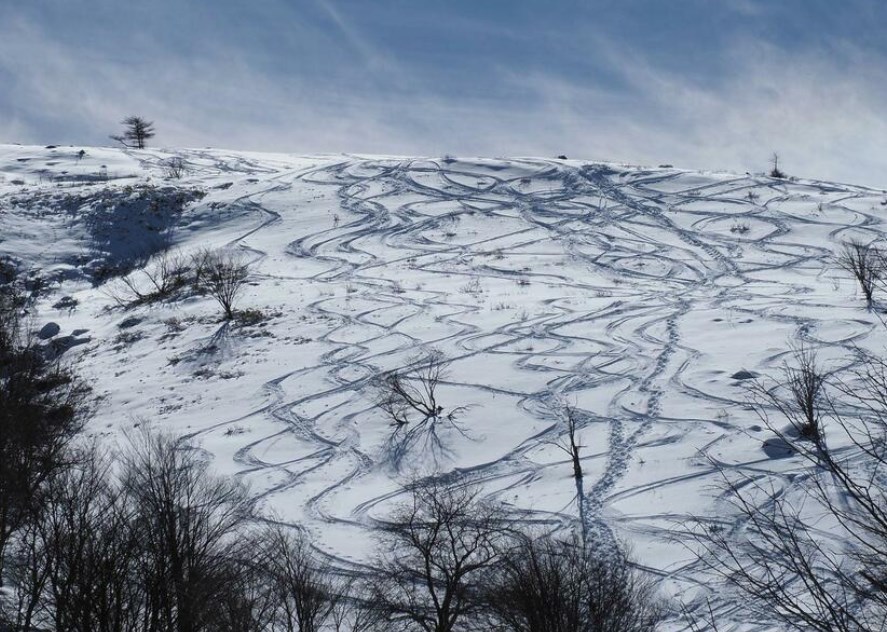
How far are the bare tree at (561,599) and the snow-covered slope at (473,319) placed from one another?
224 centimetres

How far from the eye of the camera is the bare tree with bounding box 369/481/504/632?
14.6m

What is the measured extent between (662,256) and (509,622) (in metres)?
34.7

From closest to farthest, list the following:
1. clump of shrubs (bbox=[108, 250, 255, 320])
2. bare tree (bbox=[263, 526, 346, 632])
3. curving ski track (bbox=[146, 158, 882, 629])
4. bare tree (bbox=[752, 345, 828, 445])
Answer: bare tree (bbox=[263, 526, 346, 632])
bare tree (bbox=[752, 345, 828, 445])
curving ski track (bbox=[146, 158, 882, 629])
clump of shrubs (bbox=[108, 250, 255, 320])

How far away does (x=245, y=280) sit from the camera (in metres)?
43.1

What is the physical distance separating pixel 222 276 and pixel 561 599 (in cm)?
3226

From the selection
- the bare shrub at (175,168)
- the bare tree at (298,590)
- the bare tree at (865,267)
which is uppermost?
the bare shrub at (175,168)

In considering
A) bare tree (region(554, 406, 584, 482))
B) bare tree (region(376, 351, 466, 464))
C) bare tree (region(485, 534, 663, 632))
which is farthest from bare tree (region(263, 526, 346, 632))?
bare tree (region(554, 406, 584, 482))

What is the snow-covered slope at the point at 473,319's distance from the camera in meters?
21.1

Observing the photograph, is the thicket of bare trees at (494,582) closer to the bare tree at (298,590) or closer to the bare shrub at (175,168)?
the bare tree at (298,590)

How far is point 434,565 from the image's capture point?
1612cm

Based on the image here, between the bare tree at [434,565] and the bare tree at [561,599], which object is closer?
the bare tree at [561,599]

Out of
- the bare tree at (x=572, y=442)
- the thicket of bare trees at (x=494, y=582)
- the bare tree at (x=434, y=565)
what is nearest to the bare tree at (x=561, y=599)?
the thicket of bare trees at (x=494, y=582)

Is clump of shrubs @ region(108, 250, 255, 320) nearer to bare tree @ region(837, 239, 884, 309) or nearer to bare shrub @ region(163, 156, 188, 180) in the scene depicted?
bare shrub @ region(163, 156, 188, 180)

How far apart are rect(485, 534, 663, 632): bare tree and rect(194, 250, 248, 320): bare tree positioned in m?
26.5
